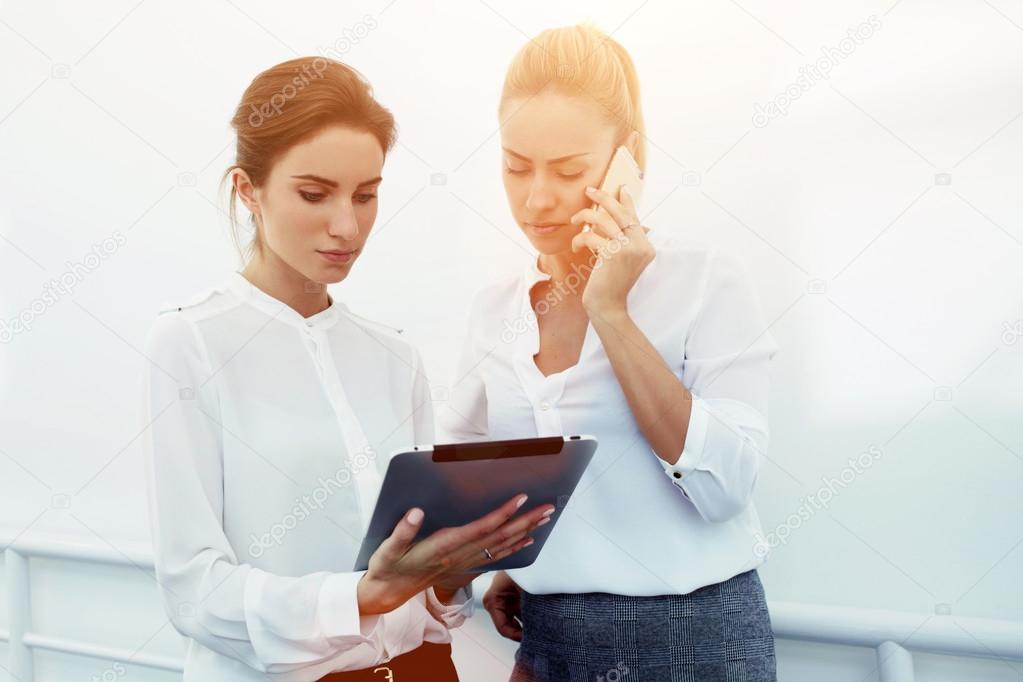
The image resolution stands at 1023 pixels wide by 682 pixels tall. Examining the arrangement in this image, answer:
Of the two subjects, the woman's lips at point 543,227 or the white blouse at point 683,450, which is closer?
the white blouse at point 683,450

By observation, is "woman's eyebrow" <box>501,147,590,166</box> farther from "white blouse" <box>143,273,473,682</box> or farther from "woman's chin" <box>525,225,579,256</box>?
"white blouse" <box>143,273,473,682</box>

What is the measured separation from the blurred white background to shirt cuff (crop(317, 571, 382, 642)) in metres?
0.45

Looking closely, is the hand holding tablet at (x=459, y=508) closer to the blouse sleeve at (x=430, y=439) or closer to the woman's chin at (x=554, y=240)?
the blouse sleeve at (x=430, y=439)

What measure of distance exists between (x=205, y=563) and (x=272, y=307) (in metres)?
0.39

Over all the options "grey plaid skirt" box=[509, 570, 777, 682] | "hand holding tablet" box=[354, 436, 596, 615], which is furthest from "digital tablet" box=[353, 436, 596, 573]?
"grey plaid skirt" box=[509, 570, 777, 682]

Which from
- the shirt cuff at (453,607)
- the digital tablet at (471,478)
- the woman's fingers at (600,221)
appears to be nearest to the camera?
the digital tablet at (471,478)

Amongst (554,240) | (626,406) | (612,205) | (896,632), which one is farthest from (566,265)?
(896,632)

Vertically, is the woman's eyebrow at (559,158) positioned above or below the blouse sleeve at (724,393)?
above

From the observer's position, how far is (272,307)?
1.40m

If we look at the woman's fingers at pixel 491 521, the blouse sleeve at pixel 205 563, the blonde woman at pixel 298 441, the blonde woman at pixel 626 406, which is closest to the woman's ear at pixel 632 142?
the blonde woman at pixel 626 406

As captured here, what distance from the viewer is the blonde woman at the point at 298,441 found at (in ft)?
4.09

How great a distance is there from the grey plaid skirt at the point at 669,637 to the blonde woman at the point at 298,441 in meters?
0.17

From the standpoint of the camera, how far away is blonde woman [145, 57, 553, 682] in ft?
4.09

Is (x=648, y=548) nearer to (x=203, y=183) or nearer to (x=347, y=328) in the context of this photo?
(x=347, y=328)
